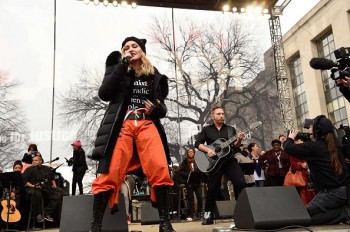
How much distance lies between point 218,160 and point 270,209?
75.7 inches

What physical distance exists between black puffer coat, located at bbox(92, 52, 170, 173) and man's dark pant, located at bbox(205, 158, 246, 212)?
1949mm

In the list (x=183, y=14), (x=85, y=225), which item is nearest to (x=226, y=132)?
(x=85, y=225)

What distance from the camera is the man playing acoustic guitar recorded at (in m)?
4.66

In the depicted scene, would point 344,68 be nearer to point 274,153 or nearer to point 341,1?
point 274,153

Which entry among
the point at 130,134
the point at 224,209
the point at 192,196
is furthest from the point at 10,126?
the point at 130,134

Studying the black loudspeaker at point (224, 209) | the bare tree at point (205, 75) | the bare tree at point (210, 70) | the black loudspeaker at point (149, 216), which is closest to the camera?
the black loudspeaker at point (149, 216)

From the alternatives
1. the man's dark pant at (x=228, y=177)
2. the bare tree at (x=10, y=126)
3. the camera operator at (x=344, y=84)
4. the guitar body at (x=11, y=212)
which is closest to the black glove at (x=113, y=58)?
the camera operator at (x=344, y=84)

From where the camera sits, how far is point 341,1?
16547 millimetres

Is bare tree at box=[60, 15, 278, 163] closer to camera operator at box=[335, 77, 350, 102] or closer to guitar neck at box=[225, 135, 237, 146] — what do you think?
guitar neck at box=[225, 135, 237, 146]

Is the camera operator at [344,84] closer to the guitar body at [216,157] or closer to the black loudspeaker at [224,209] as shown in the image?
the guitar body at [216,157]

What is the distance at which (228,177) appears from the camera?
4738 mm

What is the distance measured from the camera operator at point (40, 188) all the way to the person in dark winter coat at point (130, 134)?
16.2 ft

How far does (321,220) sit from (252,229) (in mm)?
1454

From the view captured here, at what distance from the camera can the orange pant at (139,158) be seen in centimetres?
269
